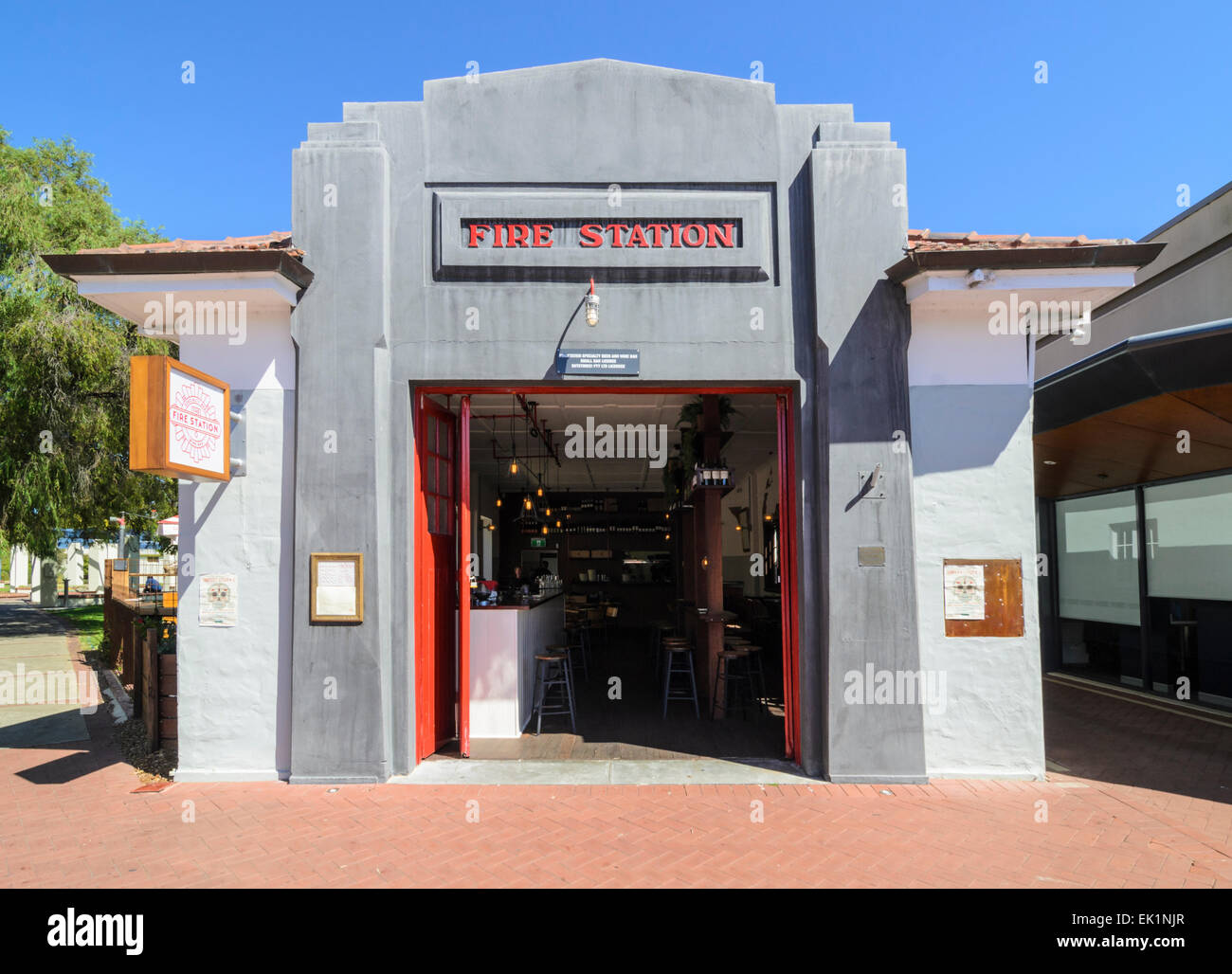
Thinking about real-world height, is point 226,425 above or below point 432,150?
below

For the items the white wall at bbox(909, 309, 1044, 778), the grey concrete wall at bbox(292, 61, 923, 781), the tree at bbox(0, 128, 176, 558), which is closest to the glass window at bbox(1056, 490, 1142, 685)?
the white wall at bbox(909, 309, 1044, 778)

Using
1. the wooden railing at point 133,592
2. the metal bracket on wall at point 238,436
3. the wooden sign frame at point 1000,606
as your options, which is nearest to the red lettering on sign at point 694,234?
the wooden sign frame at point 1000,606

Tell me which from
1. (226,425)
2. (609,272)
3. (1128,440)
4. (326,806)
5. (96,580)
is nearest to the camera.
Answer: (326,806)

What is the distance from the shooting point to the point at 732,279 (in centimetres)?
634

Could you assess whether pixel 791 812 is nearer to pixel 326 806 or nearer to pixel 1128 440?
pixel 326 806

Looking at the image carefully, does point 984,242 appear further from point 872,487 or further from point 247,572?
point 247,572

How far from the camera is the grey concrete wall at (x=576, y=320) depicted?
6.04m

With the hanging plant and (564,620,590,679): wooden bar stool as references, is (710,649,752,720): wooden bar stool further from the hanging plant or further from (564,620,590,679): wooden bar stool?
(564,620,590,679): wooden bar stool

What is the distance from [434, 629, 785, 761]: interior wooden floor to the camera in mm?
6773

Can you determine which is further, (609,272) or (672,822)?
(609,272)

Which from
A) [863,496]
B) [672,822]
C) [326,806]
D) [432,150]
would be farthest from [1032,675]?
[432,150]

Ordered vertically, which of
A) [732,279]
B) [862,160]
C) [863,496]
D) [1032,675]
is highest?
[862,160]

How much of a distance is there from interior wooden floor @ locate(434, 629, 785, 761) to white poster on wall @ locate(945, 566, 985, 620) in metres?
1.95

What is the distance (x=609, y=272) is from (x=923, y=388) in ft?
8.99
